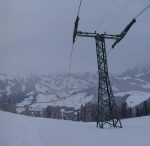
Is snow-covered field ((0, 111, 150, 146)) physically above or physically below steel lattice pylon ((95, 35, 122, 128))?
below

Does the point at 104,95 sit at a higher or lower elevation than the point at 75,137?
higher

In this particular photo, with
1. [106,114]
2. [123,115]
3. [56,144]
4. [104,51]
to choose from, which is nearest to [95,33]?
[104,51]

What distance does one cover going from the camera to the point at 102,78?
32.5m

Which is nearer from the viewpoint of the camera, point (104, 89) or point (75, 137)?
point (75, 137)

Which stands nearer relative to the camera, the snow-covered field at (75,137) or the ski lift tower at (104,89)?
the snow-covered field at (75,137)

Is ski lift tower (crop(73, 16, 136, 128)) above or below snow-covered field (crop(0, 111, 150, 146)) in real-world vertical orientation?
above

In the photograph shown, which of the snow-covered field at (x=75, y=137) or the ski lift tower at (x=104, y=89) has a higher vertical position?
the ski lift tower at (x=104, y=89)

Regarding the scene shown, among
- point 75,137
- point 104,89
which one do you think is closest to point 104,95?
point 104,89

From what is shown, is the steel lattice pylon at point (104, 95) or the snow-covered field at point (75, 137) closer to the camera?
the snow-covered field at point (75, 137)

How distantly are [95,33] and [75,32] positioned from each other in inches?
105

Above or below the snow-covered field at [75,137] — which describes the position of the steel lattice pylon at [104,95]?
above

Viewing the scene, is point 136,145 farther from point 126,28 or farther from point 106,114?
point 106,114

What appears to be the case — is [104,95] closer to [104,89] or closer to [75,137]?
[104,89]

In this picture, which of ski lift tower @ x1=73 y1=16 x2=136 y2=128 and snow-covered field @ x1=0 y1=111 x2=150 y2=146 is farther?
ski lift tower @ x1=73 y1=16 x2=136 y2=128
